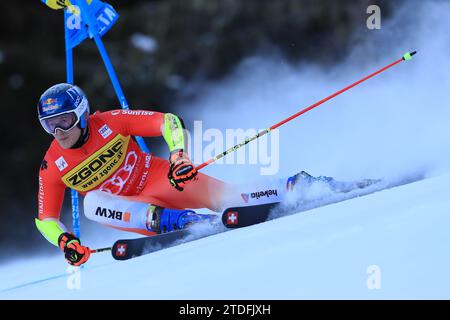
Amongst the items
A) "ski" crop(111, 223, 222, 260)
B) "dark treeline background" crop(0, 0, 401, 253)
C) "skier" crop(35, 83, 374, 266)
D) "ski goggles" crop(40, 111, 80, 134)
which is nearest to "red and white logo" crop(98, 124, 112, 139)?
"skier" crop(35, 83, 374, 266)

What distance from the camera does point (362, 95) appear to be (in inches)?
169

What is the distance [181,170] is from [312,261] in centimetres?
64

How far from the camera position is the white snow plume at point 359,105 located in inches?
146

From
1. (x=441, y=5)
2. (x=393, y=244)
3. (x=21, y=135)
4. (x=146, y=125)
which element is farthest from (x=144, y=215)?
(x=441, y=5)

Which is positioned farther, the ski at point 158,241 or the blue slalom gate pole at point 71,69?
the blue slalom gate pole at point 71,69

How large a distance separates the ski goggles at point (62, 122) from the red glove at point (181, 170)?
0.42 metres

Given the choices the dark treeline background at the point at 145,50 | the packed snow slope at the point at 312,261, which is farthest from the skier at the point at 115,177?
the dark treeline background at the point at 145,50

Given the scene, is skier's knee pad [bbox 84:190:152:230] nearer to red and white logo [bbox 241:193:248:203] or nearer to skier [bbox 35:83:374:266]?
skier [bbox 35:83:374:266]

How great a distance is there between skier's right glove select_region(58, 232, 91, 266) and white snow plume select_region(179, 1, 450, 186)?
0.72 metres

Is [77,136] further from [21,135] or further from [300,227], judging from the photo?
[21,135]

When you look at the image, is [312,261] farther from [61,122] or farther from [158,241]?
[61,122]

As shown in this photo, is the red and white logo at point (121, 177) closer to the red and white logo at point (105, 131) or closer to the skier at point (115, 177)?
the skier at point (115, 177)

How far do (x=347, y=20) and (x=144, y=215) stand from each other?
1925 mm

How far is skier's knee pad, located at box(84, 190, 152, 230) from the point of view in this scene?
3129 mm
